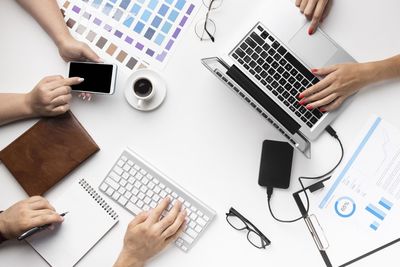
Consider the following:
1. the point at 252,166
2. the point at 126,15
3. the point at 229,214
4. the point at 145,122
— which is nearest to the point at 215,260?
the point at 229,214

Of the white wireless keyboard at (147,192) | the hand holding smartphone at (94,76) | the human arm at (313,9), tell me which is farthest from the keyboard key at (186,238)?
the human arm at (313,9)

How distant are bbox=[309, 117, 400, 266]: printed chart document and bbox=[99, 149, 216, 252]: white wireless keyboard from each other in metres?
0.35

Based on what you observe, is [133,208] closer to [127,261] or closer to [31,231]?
[127,261]

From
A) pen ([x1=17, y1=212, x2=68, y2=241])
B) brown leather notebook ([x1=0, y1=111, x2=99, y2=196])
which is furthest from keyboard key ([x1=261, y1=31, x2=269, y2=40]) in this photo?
pen ([x1=17, y1=212, x2=68, y2=241])

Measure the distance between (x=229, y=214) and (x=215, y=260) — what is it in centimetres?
14

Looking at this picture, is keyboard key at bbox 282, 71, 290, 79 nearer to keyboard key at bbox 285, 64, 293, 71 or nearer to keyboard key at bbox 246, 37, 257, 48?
keyboard key at bbox 285, 64, 293, 71

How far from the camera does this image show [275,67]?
125cm

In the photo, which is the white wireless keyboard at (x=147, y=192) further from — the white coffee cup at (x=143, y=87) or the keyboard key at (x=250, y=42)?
the keyboard key at (x=250, y=42)

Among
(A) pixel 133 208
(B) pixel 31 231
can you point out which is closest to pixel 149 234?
(A) pixel 133 208

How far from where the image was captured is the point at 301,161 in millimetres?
1312

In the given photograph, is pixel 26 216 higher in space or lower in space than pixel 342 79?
lower

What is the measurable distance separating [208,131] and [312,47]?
0.37 metres

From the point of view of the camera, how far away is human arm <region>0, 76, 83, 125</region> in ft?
4.19

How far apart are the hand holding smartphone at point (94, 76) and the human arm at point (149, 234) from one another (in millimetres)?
358
